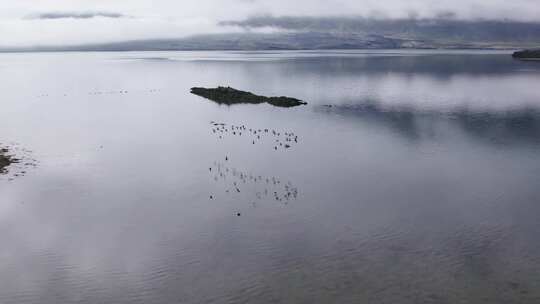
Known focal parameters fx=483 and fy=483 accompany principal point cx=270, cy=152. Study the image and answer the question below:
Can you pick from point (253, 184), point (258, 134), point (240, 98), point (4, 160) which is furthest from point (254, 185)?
point (240, 98)

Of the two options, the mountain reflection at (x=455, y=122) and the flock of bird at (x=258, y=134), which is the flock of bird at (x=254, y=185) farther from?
the mountain reflection at (x=455, y=122)

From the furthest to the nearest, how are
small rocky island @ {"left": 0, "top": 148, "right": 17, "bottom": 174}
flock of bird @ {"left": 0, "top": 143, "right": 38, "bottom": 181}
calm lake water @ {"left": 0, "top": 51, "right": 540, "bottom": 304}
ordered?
small rocky island @ {"left": 0, "top": 148, "right": 17, "bottom": 174}, flock of bird @ {"left": 0, "top": 143, "right": 38, "bottom": 181}, calm lake water @ {"left": 0, "top": 51, "right": 540, "bottom": 304}

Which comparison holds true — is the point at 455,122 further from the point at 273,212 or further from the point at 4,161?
the point at 4,161

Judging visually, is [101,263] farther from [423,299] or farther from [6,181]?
[6,181]

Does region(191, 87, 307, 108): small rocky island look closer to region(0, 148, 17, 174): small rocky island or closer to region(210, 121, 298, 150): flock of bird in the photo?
region(210, 121, 298, 150): flock of bird

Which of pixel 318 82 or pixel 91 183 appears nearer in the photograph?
pixel 91 183

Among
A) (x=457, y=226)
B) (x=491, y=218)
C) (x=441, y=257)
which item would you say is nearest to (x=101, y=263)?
(x=441, y=257)

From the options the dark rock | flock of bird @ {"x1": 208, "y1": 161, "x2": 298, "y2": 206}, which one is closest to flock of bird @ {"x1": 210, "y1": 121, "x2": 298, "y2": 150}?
flock of bird @ {"x1": 208, "y1": 161, "x2": 298, "y2": 206}
